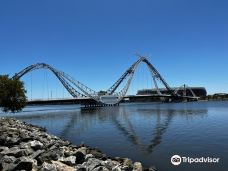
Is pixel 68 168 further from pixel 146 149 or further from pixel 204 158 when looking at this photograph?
pixel 146 149

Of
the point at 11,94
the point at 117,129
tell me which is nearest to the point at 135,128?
the point at 117,129

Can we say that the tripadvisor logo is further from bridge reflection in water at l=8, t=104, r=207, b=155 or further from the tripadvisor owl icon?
bridge reflection in water at l=8, t=104, r=207, b=155

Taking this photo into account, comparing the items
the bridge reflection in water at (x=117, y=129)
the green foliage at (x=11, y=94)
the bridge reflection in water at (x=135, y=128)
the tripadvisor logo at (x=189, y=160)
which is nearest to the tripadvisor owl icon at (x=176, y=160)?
the tripadvisor logo at (x=189, y=160)

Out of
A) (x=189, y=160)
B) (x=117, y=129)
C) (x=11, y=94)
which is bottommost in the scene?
(x=189, y=160)

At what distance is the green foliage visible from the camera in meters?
63.3

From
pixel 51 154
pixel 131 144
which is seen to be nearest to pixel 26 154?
pixel 51 154

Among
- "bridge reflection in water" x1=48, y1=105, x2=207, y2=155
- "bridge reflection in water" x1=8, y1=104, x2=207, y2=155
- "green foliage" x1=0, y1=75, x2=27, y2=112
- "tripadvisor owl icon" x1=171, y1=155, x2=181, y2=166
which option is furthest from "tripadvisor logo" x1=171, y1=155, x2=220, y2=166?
"green foliage" x1=0, y1=75, x2=27, y2=112

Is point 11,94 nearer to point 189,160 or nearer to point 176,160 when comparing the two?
point 176,160

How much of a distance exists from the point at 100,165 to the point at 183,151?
13.4 meters

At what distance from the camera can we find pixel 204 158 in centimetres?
2689

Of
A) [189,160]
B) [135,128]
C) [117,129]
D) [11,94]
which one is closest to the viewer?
[189,160]

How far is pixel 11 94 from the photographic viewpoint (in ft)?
211

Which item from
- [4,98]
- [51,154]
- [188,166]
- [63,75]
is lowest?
[188,166]

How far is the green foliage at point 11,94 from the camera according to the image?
6334 cm
